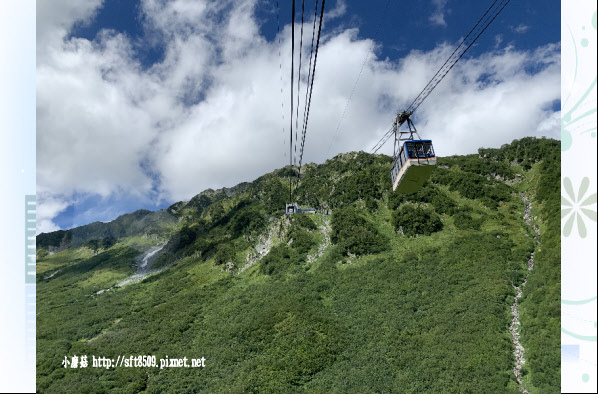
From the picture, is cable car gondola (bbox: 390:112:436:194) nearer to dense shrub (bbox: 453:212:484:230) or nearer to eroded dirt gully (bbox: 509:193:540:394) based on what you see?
eroded dirt gully (bbox: 509:193:540:394)

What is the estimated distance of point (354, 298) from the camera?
5172 centimetres

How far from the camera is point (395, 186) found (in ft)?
67.1

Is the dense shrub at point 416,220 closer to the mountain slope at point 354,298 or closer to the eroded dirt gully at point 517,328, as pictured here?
the mountain slope at point 354,298

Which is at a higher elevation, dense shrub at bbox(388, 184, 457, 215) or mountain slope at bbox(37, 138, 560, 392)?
dense shrub at bbox(388, 184, 457, 215)

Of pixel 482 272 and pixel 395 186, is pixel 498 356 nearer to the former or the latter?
pixel 482 272

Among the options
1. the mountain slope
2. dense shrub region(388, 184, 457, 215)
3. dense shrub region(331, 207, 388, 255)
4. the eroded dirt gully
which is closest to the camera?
the eroded dirt gully

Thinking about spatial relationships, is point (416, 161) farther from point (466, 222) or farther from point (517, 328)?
point (466, 222)

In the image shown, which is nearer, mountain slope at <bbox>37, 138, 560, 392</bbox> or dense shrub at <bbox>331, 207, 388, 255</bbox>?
mountain slope at <bbox>37, 138, 560, 392</bbox>

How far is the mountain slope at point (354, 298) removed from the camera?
3431cm

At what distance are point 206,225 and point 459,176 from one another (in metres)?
101

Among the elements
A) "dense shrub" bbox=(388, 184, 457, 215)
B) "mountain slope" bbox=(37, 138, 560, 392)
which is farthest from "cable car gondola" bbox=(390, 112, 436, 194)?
"dense shrub" bbox=(388, 184, 457, 215)

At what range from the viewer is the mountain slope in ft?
113

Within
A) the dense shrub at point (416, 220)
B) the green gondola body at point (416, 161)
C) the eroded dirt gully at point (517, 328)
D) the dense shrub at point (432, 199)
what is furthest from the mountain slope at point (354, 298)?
the green gondola body at point (416, 161)

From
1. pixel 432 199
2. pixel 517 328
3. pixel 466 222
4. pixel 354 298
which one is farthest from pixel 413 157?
pixel 432 199
